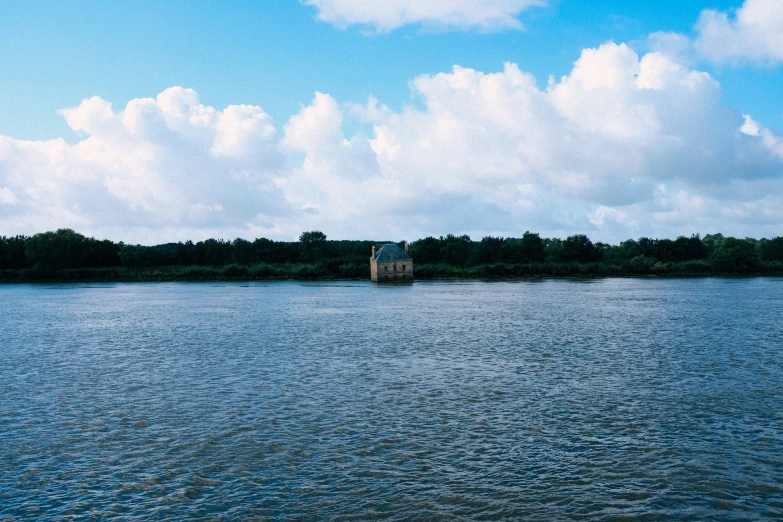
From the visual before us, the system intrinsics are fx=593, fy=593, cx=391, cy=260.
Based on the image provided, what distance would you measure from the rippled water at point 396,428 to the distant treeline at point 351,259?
327 ft

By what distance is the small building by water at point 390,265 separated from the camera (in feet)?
365

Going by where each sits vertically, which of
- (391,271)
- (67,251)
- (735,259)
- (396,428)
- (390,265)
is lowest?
(396,428)

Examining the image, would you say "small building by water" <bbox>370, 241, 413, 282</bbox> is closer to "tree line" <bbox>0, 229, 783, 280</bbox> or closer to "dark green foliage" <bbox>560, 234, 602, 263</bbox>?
"tree line" <bbox>0, 229, 783, 280</bbox>

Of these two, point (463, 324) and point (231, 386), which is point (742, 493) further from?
point (463, 324)

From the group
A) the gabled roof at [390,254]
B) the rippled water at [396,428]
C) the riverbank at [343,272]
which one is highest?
the gabled roof at [390,254]

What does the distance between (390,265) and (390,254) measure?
208 centimetres

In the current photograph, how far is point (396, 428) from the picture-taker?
48.5 feet

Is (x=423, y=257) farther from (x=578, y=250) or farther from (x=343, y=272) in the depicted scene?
(x=578, y=250)

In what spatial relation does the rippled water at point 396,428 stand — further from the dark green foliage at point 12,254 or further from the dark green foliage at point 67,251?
the dark green foliage at point 12,254

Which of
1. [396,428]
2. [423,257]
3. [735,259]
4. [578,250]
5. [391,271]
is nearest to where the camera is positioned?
[396,428]

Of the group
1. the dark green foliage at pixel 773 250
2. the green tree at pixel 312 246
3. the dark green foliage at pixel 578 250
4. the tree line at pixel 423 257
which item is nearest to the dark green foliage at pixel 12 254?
the tree line at pixel 423 257

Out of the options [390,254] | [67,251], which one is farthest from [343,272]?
[67,251]

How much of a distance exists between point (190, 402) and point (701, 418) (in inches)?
562

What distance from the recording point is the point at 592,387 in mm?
19219
